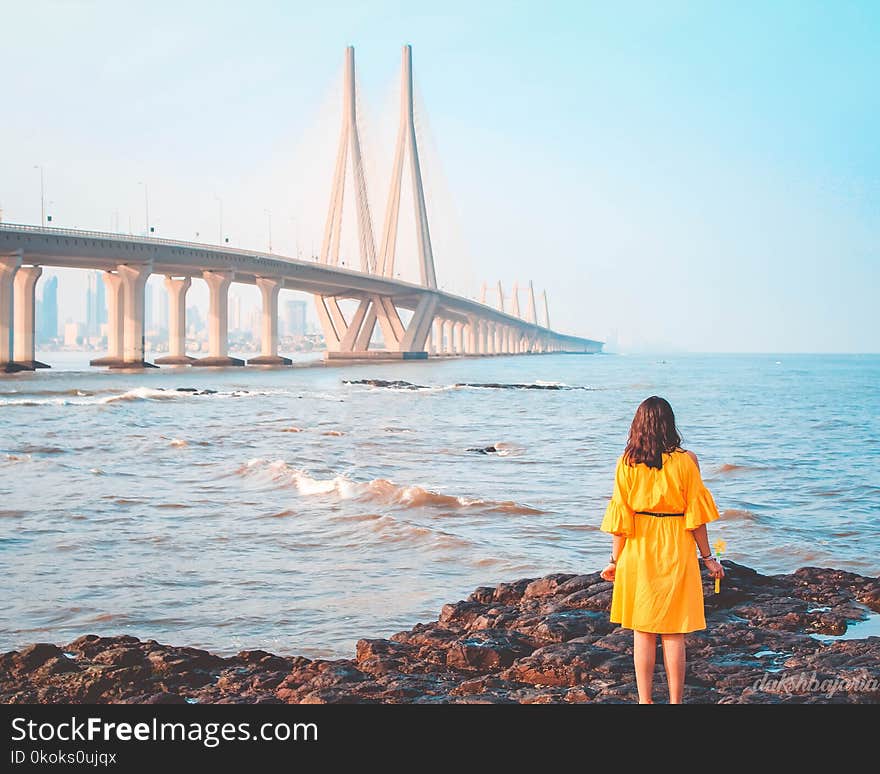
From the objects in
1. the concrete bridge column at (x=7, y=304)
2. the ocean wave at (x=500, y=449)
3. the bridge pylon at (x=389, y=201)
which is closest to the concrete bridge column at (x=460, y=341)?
the bridge pylon at (x=389, y=201)

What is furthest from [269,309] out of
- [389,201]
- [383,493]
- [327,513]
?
[327,513]

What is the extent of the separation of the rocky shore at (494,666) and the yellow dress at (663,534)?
82 centimetres

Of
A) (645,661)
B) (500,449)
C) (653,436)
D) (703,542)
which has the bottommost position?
(500,449)

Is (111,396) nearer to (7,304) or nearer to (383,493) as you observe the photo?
(7,304)

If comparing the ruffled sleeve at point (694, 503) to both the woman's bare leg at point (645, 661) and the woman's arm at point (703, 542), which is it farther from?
the woman's bare leg at point (645, 661)

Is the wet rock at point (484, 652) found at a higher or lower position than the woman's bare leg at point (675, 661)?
lower

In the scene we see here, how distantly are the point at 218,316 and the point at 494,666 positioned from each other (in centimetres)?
7465

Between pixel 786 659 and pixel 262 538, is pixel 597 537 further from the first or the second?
pixel 786 659

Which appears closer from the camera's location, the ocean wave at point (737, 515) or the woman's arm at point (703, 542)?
the woman's arm at point (703, 542)

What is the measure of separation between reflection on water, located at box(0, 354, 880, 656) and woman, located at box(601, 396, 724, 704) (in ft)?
9.07

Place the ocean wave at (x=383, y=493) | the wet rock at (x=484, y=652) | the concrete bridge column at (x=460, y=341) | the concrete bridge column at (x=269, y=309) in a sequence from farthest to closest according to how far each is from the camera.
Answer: the concrete bridge column at (x=460, y=341), the concrete bridge column at (x=269, y=309), the ocean wave at (x=383, y=493), the wet rock at (x=484, y=652)

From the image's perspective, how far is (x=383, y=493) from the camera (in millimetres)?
14242

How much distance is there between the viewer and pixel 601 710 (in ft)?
11.3

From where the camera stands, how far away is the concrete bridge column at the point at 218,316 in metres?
76.6
